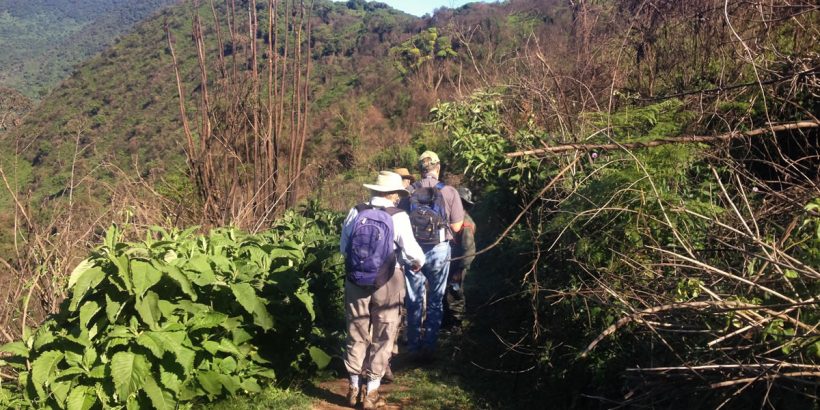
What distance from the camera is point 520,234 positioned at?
6.49m

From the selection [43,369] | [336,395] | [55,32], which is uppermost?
[55,32]

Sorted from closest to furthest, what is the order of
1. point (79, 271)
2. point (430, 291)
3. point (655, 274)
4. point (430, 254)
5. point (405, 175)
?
1. point (655, 274)
2. point (79, 271)
3. point (430, 254)
4. point (430, 291)
5. point (405, 175)

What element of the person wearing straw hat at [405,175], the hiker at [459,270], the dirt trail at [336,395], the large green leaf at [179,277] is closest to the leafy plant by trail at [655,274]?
the hiker at [459,270]

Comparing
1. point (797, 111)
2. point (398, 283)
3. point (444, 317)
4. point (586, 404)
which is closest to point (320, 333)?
point (398, 283)

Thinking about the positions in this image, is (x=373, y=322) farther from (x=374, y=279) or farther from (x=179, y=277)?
(x=179, y=277)

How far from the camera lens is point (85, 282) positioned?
4289 millimetres

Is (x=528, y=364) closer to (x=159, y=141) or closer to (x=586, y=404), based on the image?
(x=586, y=404)

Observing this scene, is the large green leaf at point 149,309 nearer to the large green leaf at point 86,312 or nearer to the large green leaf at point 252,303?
the large green leaf at point 86,312

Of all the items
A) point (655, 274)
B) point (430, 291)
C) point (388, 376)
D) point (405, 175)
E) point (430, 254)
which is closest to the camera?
point (655, 274)

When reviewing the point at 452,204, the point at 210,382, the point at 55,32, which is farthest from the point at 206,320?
the point at 55,32

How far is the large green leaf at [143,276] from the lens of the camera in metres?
4.36

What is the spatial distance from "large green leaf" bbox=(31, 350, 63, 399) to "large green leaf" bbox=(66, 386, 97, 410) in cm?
16

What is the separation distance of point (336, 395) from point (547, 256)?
2.04 m

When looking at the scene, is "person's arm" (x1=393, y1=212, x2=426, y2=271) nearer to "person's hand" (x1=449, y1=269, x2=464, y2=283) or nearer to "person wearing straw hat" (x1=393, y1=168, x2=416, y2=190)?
"person's hand" (x1=449, y1=269, x2=464, y2=283)
